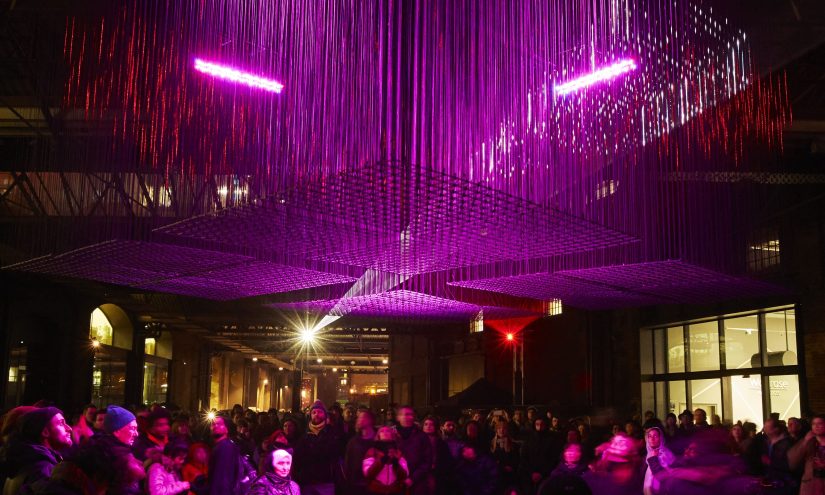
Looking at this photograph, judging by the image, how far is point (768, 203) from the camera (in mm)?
14695

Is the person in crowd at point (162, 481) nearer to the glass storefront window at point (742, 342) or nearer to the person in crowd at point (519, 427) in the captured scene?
the person in crowd at point (519, 427)

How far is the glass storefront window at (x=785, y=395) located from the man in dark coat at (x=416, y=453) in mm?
8642

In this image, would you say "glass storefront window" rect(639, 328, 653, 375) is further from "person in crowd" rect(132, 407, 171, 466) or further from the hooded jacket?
the hooded jacket

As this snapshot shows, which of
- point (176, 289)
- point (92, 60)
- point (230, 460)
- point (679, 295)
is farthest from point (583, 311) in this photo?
point (230, 460)

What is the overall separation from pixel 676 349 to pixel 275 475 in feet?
46.6

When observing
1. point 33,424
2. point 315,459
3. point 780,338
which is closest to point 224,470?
point 315,459

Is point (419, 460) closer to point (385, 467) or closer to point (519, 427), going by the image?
point (385, 467)

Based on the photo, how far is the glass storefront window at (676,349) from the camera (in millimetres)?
18109

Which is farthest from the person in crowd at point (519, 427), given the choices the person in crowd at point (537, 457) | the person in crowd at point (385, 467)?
the person in crowd at point (385, 467)

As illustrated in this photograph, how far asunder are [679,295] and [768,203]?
236 centimetres

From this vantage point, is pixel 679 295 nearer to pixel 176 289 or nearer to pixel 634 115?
pixel 634 115

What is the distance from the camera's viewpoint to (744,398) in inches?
630

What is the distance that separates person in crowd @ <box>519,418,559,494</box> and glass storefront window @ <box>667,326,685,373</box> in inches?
304

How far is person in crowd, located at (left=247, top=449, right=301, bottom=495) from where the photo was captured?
19.9 feet
